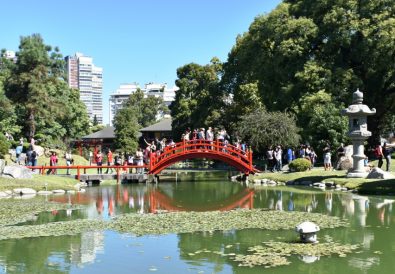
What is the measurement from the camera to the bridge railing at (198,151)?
27.8 meters

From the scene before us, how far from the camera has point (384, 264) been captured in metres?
8.89

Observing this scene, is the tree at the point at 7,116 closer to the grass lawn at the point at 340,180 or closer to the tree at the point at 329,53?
the tree at the point at 329,53

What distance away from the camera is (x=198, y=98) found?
158 ft

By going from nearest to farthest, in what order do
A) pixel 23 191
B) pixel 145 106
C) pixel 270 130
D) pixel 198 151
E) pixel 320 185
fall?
1. pixel 23 191
2. pixel 320 185
3. pixel 198 151
4. pixel 270 130
5. pixel 145 106

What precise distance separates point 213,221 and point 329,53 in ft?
76.0

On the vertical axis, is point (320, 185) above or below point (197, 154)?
below

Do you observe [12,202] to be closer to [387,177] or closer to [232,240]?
[232,240]

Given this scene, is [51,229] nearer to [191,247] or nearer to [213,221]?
[191,247]

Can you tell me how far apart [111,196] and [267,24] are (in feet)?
64.6

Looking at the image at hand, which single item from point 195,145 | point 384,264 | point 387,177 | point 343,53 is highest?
point 343,53

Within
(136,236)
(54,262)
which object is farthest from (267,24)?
(54,262)

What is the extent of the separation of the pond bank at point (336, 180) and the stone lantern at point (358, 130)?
28.6 inches

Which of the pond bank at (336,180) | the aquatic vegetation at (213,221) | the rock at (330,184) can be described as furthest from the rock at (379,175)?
the aquatic vegetation at (213,221)

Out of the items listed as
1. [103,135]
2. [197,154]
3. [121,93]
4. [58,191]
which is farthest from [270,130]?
[121,93]
